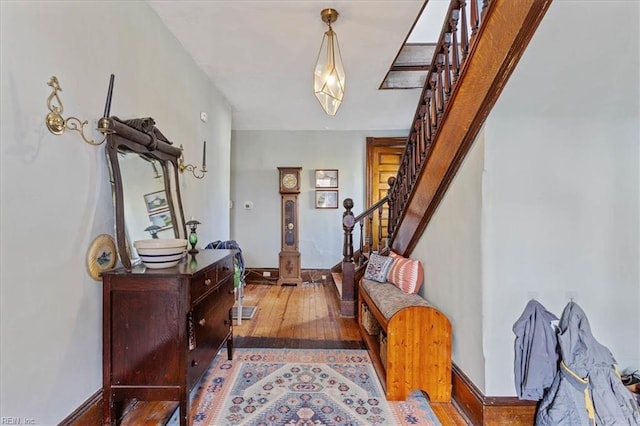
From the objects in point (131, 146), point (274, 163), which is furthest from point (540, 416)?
point (274, 163)

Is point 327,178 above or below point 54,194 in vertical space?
above

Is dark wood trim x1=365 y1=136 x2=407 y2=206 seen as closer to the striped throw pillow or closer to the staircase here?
the staircase

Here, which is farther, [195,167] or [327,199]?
[327,199]

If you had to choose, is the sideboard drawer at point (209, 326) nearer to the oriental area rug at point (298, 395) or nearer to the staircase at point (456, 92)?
the oriental area rug at point (298, 395)

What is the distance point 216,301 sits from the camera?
2172mm

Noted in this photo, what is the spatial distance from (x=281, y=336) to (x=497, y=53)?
9.18 ft

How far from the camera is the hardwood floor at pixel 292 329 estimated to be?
75.6 inches

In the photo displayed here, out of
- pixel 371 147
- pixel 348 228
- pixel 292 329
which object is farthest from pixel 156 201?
pixel 371 147

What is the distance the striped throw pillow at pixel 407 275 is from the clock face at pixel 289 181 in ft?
9.22

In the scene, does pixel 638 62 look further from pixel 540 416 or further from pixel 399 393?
pixel 399 393

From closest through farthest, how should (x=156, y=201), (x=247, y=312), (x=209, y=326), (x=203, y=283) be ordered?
(x=203, y=283)
(x=209, y=326)
(x=156, y=201)
(x=247, y=312)

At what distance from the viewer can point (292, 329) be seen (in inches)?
129

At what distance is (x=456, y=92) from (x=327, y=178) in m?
3.85

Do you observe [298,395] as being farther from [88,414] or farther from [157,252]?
[157,252]
